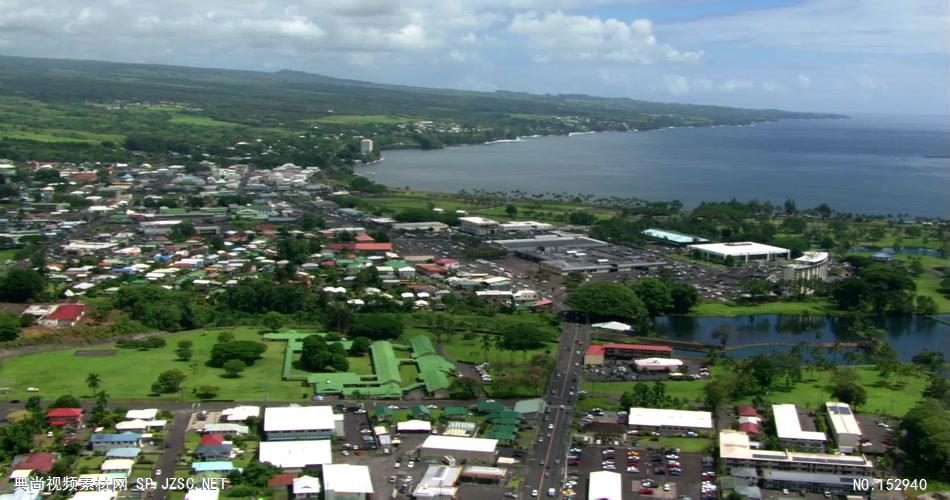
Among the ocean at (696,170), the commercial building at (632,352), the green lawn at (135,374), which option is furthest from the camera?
the ocean at (696,170)

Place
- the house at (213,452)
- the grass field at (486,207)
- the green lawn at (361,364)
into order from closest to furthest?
1. the house at (213,452)
2. the green lawn at (361,364)
3. the grass field at (486,207)

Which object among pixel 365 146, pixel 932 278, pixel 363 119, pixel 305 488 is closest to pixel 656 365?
pixel 305 488

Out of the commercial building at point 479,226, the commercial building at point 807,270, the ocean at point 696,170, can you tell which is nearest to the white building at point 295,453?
the commercial building at point 807,270

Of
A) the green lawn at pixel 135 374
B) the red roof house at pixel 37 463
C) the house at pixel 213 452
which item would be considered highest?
the house at pixel 213 452

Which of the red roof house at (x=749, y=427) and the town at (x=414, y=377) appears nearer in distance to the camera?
the town at (x=414, y=377)

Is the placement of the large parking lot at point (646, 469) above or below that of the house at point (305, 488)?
above

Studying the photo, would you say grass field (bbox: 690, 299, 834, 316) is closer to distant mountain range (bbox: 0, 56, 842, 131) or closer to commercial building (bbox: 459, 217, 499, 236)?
commercial building (bbox: 459, 217, 499, 236)

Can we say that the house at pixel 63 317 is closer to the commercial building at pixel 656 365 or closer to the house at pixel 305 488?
the house at pixel 305 488
